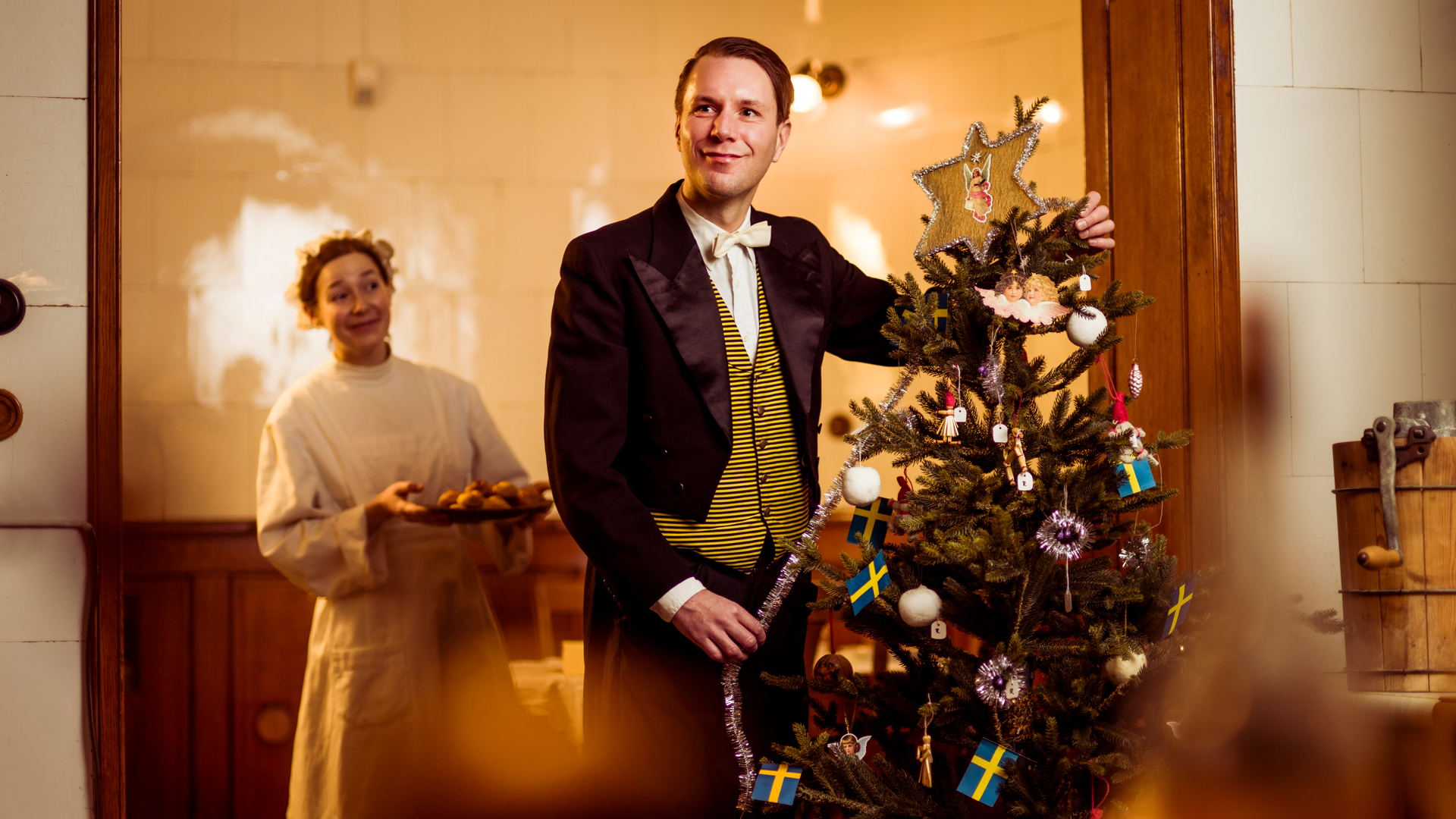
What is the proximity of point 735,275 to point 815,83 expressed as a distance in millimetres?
1754

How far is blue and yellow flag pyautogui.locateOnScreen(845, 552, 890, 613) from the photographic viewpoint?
61.6 inches

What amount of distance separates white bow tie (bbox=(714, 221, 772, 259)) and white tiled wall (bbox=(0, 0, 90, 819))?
51.3 inches

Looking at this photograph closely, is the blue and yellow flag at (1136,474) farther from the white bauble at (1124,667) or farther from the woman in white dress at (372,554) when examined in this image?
the woman in white dress at (372,554)

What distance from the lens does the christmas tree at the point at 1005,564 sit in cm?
149

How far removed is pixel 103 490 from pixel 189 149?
1.18 metres

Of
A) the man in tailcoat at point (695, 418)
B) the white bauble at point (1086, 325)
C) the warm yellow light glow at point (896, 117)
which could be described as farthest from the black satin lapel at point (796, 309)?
the warm yellow light glow at point (896, 117)

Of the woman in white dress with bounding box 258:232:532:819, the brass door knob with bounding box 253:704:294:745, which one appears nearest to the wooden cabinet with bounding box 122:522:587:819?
the brass door knob with bounding box 253:704:294:745

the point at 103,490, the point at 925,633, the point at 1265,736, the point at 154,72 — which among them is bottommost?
the point at 1265,736

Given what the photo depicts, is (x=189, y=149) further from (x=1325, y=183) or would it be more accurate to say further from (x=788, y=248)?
(x=1325, y=183)

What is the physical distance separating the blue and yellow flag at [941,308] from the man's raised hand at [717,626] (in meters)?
0.52

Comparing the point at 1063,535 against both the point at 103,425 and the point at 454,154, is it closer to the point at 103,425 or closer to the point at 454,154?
the point at 103,425

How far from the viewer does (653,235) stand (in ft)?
5.81

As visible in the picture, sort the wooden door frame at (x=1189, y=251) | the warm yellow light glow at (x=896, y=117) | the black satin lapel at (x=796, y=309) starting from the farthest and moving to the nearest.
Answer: the warm yellow light glow at (x=896, y=117) < the wooden door frame at (x=1189, y=251) < the black satin lapel at (x=796, y=309)

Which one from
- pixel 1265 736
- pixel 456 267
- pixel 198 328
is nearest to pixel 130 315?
pixel 198 328
